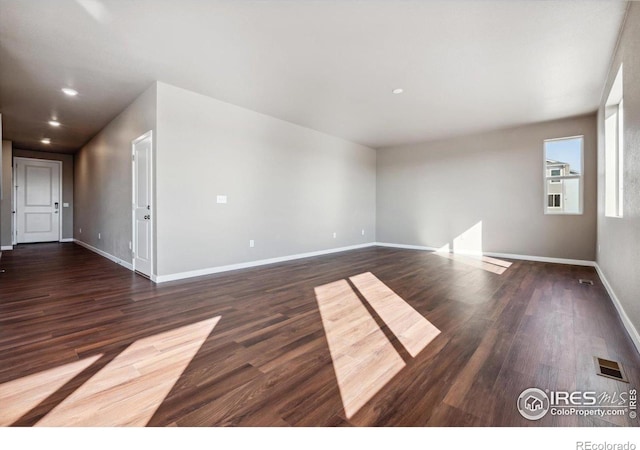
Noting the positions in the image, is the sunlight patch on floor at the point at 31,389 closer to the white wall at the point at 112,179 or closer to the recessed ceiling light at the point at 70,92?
the white wall at the point at 112,179

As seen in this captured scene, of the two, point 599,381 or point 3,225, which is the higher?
point 3,225

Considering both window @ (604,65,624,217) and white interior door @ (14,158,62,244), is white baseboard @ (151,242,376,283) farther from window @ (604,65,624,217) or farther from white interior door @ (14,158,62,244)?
white interior door @ (14,158,62,244)

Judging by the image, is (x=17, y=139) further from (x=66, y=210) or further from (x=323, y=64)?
(x=323, y=64)

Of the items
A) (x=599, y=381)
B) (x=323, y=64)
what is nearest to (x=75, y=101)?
(x=323, y=64)

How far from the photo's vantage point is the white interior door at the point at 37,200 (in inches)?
313

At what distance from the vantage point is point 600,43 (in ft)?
9.72

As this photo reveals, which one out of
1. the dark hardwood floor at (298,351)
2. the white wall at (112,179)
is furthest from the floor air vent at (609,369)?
the white wall at (112,179)

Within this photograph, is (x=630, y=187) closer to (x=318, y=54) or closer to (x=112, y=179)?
(x=318, y=54)

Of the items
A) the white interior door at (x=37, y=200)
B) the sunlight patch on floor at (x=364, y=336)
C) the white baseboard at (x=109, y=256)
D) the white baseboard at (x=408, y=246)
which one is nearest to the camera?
the sunlight patch on floor at (x=364, y=336)

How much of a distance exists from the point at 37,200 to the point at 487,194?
1173cm

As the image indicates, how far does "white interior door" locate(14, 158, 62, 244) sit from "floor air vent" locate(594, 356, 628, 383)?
38.2 ft

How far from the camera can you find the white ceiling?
2.52 meters

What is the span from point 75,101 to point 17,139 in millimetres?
4215

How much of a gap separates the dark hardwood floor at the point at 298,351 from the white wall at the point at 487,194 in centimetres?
213
